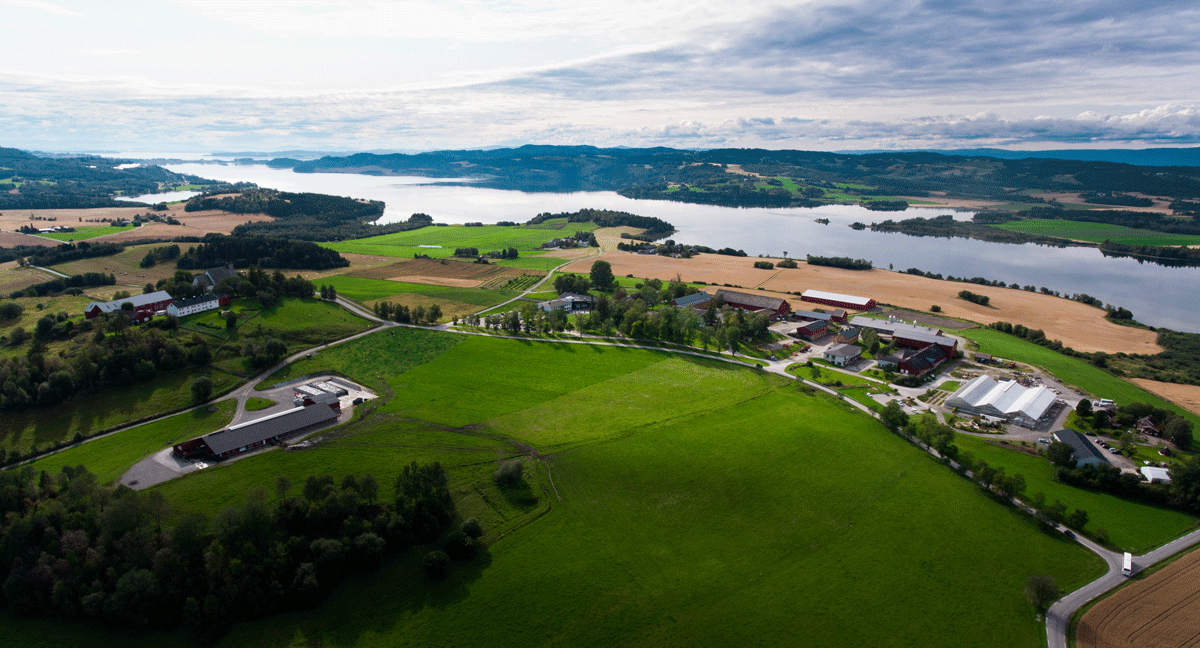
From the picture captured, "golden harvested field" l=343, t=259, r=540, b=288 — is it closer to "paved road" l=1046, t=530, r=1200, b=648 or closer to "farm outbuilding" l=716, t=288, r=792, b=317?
"farm outbuilding" l=716, t=288, r=792, b=317

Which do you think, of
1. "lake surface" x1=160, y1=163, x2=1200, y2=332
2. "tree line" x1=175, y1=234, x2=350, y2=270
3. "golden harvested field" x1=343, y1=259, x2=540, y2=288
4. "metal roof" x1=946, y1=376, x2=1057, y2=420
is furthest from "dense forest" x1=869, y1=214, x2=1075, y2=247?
"tree line" x1=175, y1=234, x2=350, y2=270

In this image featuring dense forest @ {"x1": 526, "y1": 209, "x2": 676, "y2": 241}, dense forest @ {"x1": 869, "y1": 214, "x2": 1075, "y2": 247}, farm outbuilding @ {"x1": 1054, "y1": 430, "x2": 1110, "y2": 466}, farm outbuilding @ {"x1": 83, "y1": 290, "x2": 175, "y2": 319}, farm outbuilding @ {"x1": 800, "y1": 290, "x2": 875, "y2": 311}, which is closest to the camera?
farm outbuilding @ {"x1": 1054, "y1": 430, "x2": 1110, "y2": 466}

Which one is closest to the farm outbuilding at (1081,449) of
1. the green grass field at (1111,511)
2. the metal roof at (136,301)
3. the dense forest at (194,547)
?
the green grass field at (1111,511)

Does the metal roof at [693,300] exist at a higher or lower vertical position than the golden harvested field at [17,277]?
lower

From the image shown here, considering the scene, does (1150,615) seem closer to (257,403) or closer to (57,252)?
(257,403)

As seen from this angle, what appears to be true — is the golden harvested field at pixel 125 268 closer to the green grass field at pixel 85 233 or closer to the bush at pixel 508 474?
the green grass field at pixel 85 233

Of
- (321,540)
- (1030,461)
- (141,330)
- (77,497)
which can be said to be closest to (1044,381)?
(1030,461)

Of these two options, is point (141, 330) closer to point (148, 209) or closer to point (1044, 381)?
point (1044, 381)

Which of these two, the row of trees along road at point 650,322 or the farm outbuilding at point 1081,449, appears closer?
the farm outbuilding at point 1081,449

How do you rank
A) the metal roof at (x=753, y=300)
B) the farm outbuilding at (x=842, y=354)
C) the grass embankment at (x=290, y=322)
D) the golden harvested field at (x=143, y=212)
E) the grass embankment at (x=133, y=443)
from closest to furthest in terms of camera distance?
the grass embankment at (x=133, y=443)
the farm outbuilding at (x=842, y=354)
the grass embankment at (x=290, y=322)
the metal roof at (x=753, y=300)
the golden harvested field at (x=143, y=212)
